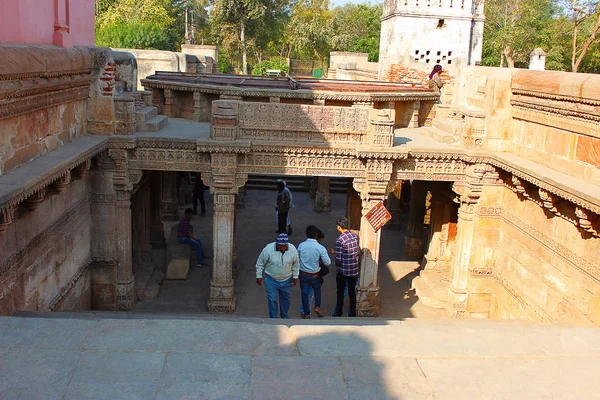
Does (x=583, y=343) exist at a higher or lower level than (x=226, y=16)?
lower

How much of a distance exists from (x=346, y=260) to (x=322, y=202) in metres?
7.52

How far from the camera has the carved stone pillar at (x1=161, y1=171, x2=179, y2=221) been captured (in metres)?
14.8

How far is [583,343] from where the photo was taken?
12.7 ft

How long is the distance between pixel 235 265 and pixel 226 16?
29.4 m

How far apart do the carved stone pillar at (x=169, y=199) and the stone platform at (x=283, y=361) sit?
11026 millimetres

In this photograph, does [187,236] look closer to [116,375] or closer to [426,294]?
[426,294]

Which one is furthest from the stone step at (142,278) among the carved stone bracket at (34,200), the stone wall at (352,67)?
the stone wall at (352,67)

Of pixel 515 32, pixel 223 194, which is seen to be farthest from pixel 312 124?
pixel 515 32

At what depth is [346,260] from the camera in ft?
28.3

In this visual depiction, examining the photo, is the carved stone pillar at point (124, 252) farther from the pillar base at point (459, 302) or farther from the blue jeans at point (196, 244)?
the pillar base at point (459, 302)

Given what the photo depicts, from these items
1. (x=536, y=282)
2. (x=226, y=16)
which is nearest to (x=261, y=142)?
(x=536, y=282)

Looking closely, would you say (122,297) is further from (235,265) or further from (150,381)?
(150,381)

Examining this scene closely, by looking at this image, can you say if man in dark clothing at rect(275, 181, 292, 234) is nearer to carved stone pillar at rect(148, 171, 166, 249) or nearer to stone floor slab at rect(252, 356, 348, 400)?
carved stone pillar at rect(148, 171, 166, 249)

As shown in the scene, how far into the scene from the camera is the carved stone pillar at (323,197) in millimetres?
16094
